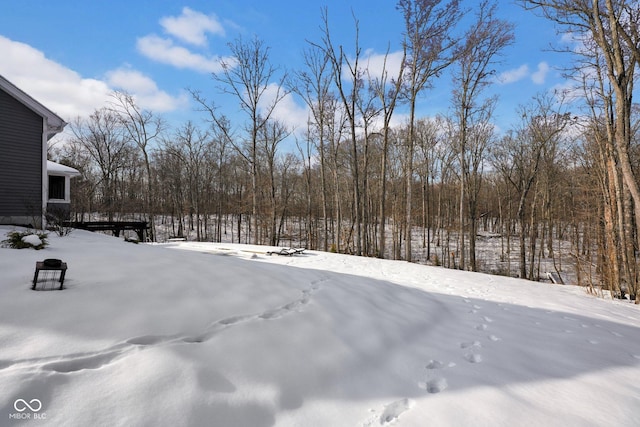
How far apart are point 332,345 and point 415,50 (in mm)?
13204

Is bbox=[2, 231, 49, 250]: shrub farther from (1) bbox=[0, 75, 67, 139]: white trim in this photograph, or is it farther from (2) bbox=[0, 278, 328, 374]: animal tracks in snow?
(1) bbox=[0, 75, 67, 139]: white trim

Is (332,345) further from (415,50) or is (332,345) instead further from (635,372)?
(415,50)

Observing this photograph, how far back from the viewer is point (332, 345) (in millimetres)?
2488

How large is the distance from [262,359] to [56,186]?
52.9ft

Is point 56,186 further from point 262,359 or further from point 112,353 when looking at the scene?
point 262,359

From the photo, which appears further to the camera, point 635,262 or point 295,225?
point 295,225

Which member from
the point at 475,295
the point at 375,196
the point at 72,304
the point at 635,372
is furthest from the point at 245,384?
the point at 375,196

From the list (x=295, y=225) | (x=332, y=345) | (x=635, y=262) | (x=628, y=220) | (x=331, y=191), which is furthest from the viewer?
(x=295, y=225)

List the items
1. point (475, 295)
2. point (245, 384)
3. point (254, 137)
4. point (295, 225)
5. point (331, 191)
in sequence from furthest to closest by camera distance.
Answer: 1. point (295, 225)
2. point (331, 191)
3. point (254, 137)
4. point (475, 295)
5. point (245, 384)

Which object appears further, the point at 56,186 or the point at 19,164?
the point at 56,186

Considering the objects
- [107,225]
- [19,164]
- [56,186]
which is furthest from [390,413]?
[56,186]

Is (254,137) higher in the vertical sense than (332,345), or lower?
higher

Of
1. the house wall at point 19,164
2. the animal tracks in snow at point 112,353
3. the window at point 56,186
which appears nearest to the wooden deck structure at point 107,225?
A: the house wall at point 19,164

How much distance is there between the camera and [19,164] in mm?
9172
